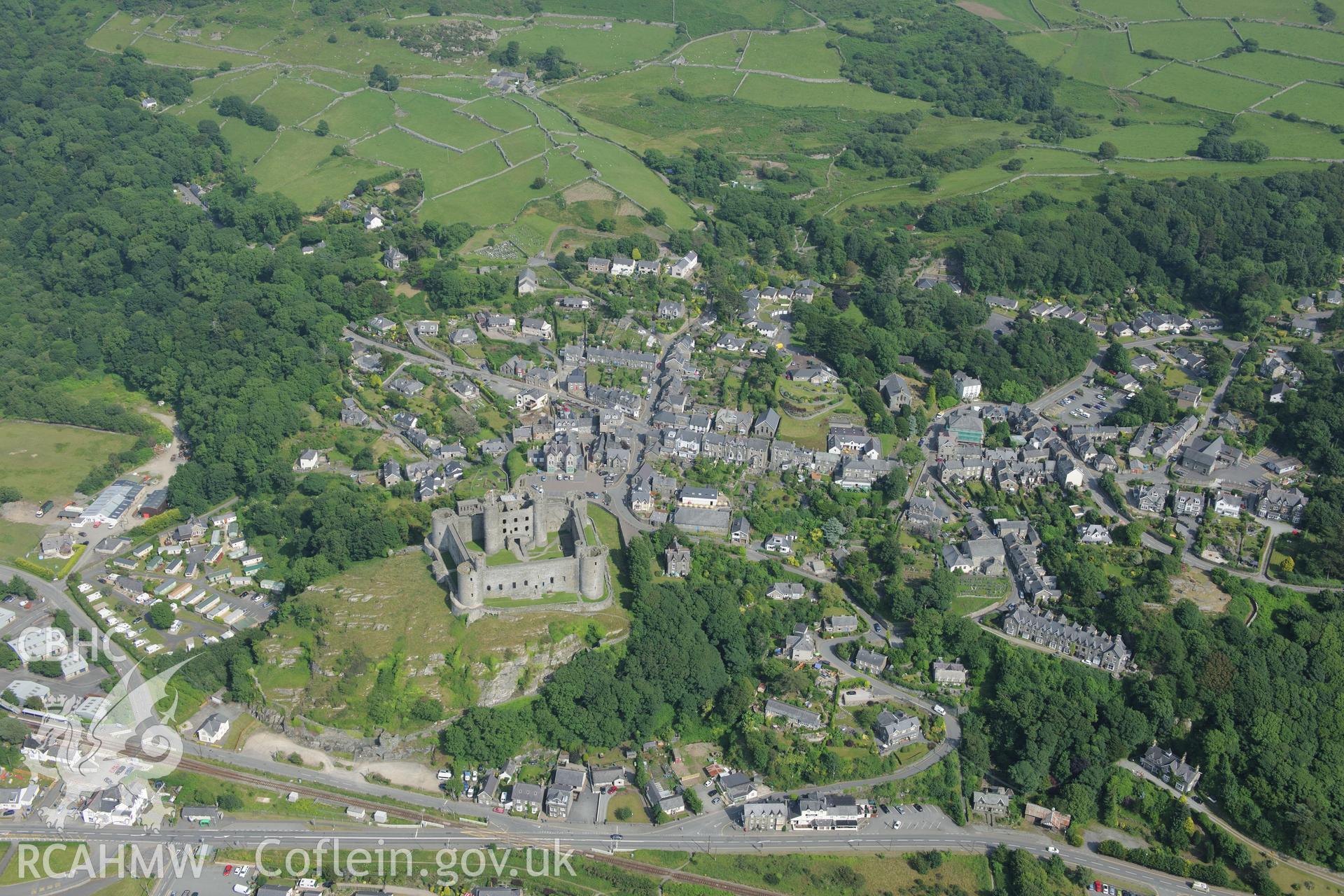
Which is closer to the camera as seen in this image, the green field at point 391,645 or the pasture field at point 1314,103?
the green field at point 391,645

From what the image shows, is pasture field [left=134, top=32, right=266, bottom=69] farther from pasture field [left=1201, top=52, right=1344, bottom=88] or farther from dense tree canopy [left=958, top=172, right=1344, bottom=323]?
pasture field [left=1201, top=52, right=1344, bottom=88]

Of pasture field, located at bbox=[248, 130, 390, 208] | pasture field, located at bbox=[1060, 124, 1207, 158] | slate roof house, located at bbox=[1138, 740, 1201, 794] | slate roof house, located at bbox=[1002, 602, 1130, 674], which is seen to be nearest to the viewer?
slate roof house, located at bbox=[1138, 740, 1201, 794]

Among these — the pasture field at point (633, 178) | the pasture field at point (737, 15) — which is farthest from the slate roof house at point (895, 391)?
the pasture field at point (737, 15)

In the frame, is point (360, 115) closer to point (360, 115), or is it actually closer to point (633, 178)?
point (360, 115)

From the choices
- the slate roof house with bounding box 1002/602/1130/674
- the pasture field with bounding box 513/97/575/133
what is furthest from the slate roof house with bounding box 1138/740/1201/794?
the pasture field with bounding box 513/97/575/133

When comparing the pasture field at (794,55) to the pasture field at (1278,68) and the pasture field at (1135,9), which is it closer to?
the pasture field at (1135,9)

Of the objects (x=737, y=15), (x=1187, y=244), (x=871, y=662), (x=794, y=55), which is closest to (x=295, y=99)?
(x=737, y=15)
